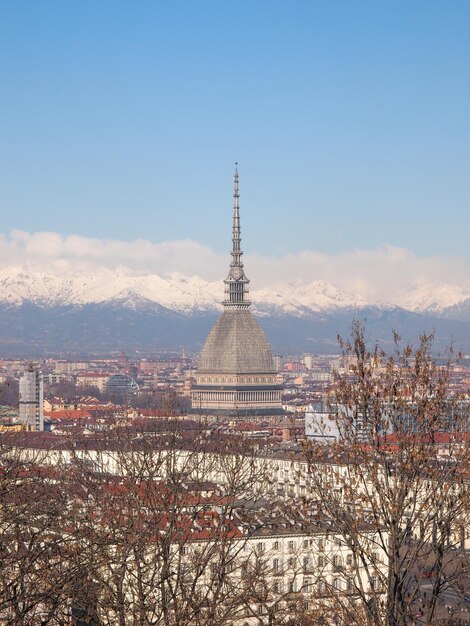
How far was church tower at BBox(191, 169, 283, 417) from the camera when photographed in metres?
158

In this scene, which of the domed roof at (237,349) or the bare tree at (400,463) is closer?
the bare tree at (400,463)

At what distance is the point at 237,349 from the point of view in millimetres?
161625

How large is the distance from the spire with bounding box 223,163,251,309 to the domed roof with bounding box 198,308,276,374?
111 cm

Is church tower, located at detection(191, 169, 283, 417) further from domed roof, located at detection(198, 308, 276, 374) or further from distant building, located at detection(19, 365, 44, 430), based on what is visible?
distant building, located at detection(19, 365, 44, 430)

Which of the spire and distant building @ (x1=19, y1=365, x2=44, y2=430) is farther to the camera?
the spire

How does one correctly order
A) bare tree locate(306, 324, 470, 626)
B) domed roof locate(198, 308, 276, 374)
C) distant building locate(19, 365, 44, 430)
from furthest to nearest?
domed roof locate(198, 308, 276, 374)
distant building locate(19, 365, 44, 430)
bare tree locate(306, 324, 470, 626)

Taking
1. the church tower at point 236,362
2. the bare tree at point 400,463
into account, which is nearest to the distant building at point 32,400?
the church tower at point 236,362

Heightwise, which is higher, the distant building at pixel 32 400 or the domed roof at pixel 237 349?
the domed roof at pixel 237 349

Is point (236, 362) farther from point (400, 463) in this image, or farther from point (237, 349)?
point (400, 463)

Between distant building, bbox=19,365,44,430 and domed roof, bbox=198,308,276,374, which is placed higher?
domed roof, bbox=198,308,276,374

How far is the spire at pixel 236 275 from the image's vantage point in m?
163

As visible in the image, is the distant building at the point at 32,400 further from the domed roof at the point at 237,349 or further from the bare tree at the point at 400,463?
the bare tree at the point at 400,463

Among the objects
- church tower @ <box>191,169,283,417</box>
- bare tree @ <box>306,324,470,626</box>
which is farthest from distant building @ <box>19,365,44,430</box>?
bare tree @ <box>306,324,470,626</box>

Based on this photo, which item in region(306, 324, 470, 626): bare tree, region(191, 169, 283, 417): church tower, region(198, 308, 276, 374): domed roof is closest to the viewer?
Answer: region(306, 324, 470, 626): bare tree
